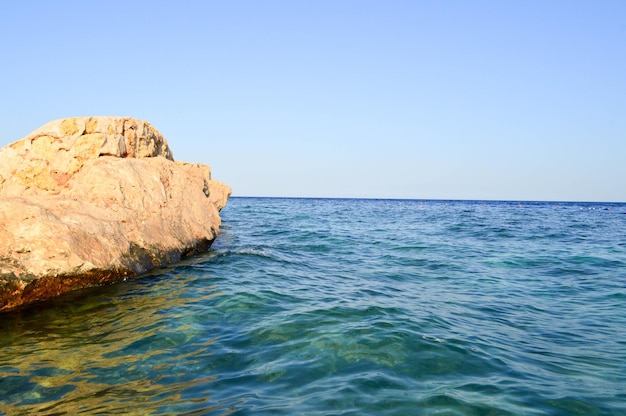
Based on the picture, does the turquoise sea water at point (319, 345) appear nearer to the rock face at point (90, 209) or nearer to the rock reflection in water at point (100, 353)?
the rock reflection in water at point (100, 353)

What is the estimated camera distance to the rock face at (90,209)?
6.96 metres

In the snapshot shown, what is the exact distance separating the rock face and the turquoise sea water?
0.49 m

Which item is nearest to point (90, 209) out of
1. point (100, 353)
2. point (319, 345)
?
point (100, 353)

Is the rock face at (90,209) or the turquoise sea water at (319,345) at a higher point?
the rock face at (90,209)

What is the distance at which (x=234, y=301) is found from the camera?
7.44 m

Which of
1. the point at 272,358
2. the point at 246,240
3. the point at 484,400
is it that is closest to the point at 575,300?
the point at 484,400

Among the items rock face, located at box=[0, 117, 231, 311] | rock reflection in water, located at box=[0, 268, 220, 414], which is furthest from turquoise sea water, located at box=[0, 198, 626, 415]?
rock face, located at box=[0, 117, 231, 311]

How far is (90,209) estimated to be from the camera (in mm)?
8602

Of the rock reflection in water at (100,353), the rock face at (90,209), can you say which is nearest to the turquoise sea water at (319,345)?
the rock reflection in water at (100,353)

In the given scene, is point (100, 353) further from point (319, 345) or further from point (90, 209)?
point (90, 209)

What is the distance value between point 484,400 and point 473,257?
10472 mm

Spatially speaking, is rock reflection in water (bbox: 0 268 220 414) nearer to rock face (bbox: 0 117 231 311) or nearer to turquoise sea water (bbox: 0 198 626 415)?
turquoise sea water (bbox: 0 198 626 415)

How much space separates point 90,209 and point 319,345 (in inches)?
232

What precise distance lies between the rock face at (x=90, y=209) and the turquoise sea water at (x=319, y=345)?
0.49 metres
